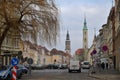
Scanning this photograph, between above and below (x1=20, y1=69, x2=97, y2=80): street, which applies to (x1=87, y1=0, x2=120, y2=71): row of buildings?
above

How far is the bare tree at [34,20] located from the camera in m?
42.1

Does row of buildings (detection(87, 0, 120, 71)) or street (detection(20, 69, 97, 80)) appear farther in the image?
row of buildings (detection(87, 0, 120, 71))

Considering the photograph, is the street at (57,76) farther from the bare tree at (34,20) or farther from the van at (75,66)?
the van at (75,66)

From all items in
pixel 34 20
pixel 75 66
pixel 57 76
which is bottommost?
pixel 57 76

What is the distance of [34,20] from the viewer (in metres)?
42.5

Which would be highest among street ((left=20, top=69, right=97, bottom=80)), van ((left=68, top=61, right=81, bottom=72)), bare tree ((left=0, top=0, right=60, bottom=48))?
bare tree ((left=0, top=0, right=60, bottom=48))

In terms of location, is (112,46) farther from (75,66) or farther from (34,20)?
(34,20)

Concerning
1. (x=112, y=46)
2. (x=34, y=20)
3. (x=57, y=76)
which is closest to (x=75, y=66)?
(x=57, y=76)

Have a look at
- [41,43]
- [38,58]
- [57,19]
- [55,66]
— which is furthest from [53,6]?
[38,58]

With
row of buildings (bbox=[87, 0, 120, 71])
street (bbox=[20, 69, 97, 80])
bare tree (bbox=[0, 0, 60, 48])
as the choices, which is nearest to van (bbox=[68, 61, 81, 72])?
row of buildings (bbox=[87, 0, 120, 71])

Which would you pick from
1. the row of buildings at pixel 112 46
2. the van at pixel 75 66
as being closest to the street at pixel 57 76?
the row of buildings at pixel 112 46

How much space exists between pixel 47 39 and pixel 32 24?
2.47 meters

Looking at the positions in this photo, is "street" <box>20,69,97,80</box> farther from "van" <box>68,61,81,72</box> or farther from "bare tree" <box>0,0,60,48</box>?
"van" <box>68,61,81,72</box>

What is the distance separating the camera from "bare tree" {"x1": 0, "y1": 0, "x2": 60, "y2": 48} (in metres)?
42.1
